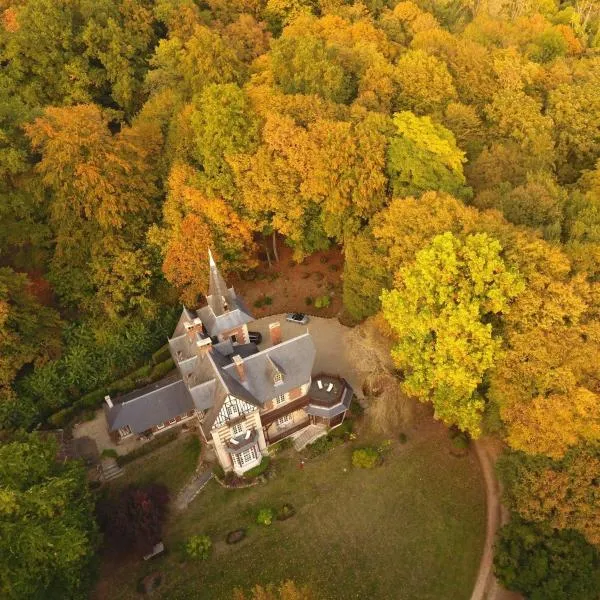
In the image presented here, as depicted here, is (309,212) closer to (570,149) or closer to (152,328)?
(152,328)

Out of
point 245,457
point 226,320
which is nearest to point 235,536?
point 245,457

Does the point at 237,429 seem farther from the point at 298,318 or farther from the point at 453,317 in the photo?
the point at 453,317

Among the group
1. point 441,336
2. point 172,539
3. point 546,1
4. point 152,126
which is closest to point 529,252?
point 441,336

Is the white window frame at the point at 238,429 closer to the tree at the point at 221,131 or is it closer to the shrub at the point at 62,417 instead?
the shrub at the point at 62,417

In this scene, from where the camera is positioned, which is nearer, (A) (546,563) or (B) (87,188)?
(A) (546,563)

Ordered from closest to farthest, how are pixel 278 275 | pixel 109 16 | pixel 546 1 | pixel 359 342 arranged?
pixel 359 342, pixel 278 275, pixel 109 16, pixel 546 1

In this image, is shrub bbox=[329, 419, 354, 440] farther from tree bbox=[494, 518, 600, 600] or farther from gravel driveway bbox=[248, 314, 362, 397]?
tree bbox=[494, 518, 600, 600]

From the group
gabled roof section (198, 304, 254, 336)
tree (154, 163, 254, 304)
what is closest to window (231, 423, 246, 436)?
gabled roof section (198, 304, 254, 336)
